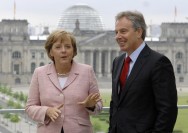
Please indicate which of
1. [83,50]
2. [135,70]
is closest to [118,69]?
[135,70]

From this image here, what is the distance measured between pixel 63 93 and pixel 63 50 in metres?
0.39

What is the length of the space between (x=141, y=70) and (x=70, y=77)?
0.71 metres

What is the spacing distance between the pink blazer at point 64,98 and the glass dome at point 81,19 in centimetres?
9851

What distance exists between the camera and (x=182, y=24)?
96062 mm

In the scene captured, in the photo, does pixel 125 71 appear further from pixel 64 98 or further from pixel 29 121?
pixel 29 121

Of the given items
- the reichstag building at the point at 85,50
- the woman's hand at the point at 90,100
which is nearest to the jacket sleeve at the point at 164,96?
the woman's hand at the point at 90,100

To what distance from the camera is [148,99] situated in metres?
5.25

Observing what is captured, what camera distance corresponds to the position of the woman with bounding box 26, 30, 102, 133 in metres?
5.52

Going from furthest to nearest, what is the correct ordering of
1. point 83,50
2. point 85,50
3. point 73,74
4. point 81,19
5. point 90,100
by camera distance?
1. point 81,19
2. point 85,50
3. point 83,50
4. point 73,74
5. point 90,100

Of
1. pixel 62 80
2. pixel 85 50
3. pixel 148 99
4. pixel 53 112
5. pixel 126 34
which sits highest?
pixel 126 34

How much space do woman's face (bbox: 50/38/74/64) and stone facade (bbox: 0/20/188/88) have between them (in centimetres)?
7969

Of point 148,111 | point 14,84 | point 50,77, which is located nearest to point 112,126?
point 148,111

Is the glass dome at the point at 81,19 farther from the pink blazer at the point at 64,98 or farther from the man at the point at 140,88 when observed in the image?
the man at the point at 140,88

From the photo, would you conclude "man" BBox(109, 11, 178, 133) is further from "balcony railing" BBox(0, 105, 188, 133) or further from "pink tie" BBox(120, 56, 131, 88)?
"balcony railing" BBox(0, 105, 188, 133)
